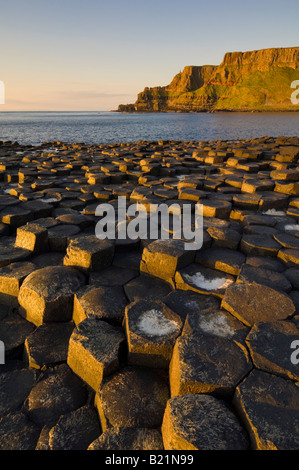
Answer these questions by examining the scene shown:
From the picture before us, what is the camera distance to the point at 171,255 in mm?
2469

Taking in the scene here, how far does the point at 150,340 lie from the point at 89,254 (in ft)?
3.69

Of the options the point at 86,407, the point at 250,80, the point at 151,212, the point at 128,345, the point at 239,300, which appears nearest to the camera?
the point at 86,407

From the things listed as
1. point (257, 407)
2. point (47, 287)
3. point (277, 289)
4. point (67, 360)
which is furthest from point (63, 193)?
point (257, 407)

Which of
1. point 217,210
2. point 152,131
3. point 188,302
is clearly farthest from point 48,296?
point 152,131

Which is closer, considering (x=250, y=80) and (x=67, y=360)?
(x=67, y=360)

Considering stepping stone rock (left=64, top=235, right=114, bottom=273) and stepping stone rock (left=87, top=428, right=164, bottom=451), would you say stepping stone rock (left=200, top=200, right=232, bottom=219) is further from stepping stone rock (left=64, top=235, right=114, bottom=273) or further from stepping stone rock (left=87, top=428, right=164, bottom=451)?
stepping stone rock (left=87, top=428, right=164, bottom=451)

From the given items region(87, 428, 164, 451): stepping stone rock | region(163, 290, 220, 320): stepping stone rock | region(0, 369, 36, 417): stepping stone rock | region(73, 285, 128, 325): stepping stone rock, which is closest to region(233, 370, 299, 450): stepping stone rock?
Result: region(87, 428, 164, 451): stepping stone rock

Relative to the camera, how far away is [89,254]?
2535 mm

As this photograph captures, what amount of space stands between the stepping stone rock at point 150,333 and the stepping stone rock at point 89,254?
75 cm

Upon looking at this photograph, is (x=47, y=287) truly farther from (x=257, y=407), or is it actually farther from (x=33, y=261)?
(x=257, y=407)

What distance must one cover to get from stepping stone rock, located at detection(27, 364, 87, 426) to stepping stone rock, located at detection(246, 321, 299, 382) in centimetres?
109

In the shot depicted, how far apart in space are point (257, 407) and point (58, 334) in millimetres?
1470

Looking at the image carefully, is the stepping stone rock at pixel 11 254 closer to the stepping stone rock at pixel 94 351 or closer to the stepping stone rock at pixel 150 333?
the stepping stone rock at pixel 94 351

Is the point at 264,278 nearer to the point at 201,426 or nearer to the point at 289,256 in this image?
the point at 289,256
